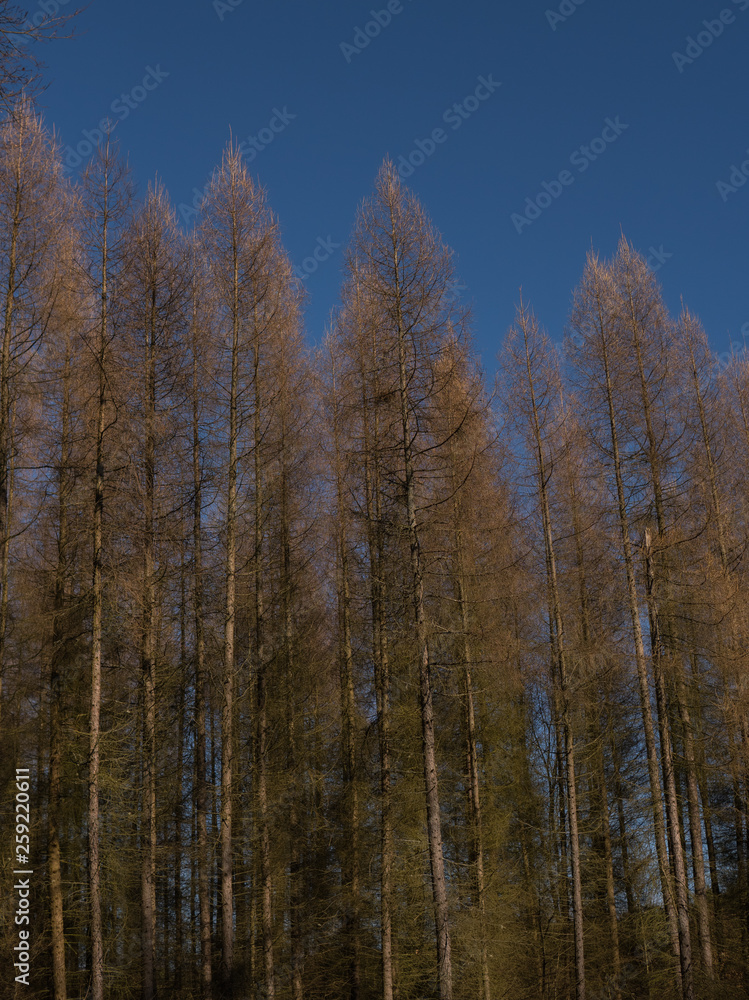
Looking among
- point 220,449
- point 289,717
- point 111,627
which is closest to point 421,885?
point 289,717

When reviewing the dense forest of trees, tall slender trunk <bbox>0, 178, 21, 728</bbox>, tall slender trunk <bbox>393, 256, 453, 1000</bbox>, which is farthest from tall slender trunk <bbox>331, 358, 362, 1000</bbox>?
tall slender trunk <bbox>0, 178, 21, 728</bbox>

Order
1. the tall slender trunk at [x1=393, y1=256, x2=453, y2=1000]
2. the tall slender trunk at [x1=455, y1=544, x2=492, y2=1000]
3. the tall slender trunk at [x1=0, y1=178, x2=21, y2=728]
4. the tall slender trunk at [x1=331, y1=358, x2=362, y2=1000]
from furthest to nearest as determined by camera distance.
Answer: the tall slender trunk at [x1=331, y1=358, x2=362, y2=1000] → the tall slender trunk at [x1=455, y1=544, x2=492, y2=1000] → the tall slender trunk at [x1=393, y1=256, x2=453, y2=1000] → the tall slender trunk at [x1=0, y1=178, x2=21, y2=728]

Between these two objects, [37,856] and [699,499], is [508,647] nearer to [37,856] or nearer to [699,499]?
[699,499]

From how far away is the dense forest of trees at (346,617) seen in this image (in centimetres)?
1206

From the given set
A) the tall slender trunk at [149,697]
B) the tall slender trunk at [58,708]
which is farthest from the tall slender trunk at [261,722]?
the tall slender trunk at [58,708]

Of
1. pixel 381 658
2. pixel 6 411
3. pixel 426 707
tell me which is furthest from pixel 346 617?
pixel 6 411

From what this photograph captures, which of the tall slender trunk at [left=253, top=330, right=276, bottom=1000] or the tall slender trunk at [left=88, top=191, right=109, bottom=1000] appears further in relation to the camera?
the tall slender trunk at [left=253, top=330, right=276, bottom=1000]

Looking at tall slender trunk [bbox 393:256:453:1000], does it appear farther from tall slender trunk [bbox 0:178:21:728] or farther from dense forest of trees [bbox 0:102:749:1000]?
tall slender trunk [bbox 0:178:21:728]

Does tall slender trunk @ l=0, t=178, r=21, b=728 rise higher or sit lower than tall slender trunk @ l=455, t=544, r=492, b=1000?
higher

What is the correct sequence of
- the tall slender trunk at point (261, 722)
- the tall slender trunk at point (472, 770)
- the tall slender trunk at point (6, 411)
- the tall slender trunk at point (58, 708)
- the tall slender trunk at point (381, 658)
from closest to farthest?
the tall slender trunk at point (6, 411), the tall slender trunk at point (58, 708), the tall slender trunk at point (381, 658), the tall slender trunk at point (472, 770), the tall slender trunk at point (261, 722)

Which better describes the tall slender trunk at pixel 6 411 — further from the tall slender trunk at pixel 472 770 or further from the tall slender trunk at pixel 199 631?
the tall slender trunk at pixel 472 770

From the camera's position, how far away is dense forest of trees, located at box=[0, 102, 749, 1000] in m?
12.1

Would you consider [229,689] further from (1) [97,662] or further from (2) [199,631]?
(2) [199,631]

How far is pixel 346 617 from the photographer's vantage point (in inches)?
583
